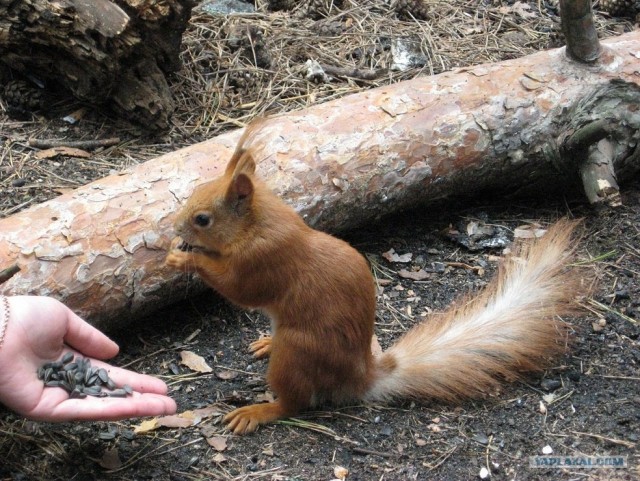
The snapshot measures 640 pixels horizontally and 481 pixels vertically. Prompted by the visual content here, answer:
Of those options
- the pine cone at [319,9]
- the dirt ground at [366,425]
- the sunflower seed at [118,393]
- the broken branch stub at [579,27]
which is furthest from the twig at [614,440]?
the pine cone at [319,9]

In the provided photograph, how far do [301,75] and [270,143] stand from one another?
1.65 meters

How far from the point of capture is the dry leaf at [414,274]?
151 inches

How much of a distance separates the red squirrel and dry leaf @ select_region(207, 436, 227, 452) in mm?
60

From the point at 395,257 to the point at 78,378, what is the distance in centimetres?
177

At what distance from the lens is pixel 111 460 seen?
9.02 ft

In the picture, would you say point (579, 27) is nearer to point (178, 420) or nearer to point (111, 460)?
point (178, 420)

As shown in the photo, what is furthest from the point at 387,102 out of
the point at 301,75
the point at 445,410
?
the point at 445,410

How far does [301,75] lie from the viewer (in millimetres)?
5199

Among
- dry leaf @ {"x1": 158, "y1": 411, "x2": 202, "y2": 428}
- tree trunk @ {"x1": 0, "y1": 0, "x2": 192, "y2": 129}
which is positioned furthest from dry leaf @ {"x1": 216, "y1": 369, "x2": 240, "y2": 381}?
tree trunk @ {"x1": 0, "y1": 0, "x2": 192, "y2": 129}

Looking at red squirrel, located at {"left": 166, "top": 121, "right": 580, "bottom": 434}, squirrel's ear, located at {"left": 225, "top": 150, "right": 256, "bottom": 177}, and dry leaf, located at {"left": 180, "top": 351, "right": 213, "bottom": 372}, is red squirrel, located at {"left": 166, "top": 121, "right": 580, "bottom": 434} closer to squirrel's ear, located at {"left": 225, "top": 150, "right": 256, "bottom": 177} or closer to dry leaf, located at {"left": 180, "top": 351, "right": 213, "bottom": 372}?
squirrel's ear, located at {"left": 225, "top": 150, "right": 256, "bottom": 177}

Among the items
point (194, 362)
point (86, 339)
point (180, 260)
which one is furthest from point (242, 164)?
point (194, 362)

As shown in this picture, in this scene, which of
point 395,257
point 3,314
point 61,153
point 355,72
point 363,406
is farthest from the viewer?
point 355,72

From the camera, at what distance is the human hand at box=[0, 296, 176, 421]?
255cm

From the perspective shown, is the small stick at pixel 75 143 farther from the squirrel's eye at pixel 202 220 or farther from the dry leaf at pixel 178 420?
the dry leaf at pixel 178 420
